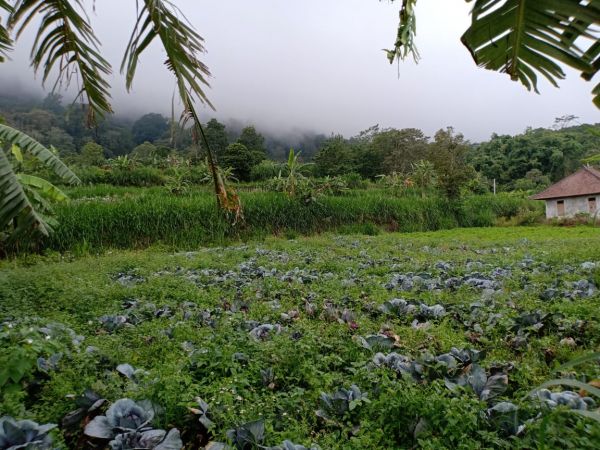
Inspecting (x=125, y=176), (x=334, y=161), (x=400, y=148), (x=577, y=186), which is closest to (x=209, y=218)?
(x=125, y=176)

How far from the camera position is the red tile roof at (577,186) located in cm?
2264

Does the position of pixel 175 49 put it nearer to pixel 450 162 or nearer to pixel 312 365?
pixel 312 365

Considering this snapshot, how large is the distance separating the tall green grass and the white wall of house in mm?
7153

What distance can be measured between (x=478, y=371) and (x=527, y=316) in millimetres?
1203

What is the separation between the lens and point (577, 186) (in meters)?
23.2

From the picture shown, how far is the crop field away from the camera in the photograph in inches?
58.7

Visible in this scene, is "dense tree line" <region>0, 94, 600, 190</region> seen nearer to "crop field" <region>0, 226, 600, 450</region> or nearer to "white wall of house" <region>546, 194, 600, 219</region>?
"white wall of house" <region>546, 194, 600, 219</region>

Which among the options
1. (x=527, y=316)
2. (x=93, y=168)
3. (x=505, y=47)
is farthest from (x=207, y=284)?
(x=93, y=168)

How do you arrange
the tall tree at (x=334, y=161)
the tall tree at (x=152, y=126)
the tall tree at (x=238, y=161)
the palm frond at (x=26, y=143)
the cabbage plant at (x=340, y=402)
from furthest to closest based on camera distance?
1. the tall tree at (x=334, y=161)
2. the tall tree at (x=238, y=161)
3. the palm frond at (x=26, y=143)
4. the tall tree at (x=152, y=126)
5. the cabbage plant at (x=340, y=402)

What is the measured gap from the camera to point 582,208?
23.0m

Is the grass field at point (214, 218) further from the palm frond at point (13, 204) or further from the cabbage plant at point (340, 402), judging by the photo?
the cabbage plant at point (340, 402)

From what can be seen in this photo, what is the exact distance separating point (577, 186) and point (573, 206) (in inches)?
49.8

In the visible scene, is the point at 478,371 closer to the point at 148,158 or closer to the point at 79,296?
the point at 79,296

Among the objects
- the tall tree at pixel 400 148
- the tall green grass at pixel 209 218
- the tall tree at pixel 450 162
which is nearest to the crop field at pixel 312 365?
the tall green grass at pixel 209 218
